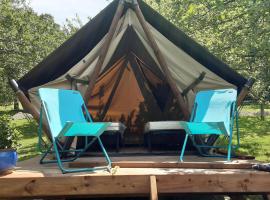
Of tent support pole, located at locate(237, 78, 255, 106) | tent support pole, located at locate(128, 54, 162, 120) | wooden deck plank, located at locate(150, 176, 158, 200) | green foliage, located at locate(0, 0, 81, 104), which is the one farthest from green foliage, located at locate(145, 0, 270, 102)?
green foliage, located at locate(0, 0, 81, 104)

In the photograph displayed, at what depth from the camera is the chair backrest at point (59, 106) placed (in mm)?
3580

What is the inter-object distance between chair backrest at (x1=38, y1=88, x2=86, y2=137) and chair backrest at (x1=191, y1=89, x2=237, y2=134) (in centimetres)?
148

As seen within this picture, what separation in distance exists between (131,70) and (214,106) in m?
2.70

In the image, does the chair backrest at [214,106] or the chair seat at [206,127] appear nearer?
the chair seat at [206,127]

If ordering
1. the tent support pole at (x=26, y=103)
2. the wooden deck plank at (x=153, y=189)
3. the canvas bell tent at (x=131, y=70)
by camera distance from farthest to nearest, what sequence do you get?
1. the canvas bell tent at (x=131, y=70)
2. the tent support pole at (x=26, y=103)
3. the wooden deck plank at (x=153, y=189)

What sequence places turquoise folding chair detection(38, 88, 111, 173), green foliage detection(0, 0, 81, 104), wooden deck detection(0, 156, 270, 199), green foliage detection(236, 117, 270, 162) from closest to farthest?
1. wooden deck detection(0, 156, 270, 199)
2. turquoise folding chair detection(38, 88, 111, 173)
3. green foliage detection(236, 117, 270, 162)
4. green foliage detection(0, 0, 81, 104)

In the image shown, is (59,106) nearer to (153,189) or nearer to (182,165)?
(182,165)

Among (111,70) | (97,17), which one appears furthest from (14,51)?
(97,17)

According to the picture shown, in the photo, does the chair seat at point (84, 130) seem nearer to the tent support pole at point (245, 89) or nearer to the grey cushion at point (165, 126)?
the grey cushion at point (165, 126)

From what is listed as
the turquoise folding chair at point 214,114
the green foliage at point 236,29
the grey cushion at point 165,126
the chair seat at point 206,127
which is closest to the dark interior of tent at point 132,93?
the green foliage at point 236,29

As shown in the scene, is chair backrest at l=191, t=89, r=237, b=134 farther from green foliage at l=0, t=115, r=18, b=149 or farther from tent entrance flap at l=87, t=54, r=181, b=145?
green foliage at l=0, t=115, r=18, b=149

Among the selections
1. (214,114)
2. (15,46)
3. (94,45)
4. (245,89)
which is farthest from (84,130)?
(15,46)

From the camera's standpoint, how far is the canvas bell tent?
4672mm

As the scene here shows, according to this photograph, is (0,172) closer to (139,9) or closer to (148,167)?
(148,167)
